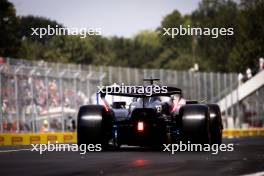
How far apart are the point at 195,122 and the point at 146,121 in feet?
4.17

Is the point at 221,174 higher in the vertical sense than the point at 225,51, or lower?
lower

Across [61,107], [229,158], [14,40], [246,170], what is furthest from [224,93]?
[246,170]

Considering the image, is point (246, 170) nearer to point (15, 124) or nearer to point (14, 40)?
point (15, 124)

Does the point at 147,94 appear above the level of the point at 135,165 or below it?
above

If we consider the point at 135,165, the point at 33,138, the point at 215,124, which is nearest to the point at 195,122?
the point at 215,124

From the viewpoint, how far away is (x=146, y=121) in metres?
21.9

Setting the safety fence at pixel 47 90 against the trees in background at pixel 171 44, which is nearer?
the safety fence at pixel 47 90

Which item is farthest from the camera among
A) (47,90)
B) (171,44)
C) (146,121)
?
(171,44)

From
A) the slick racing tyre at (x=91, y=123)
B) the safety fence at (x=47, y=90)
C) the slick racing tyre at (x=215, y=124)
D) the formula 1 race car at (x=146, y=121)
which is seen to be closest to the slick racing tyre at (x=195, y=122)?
the formula 1 race car at (x=146, y=121)

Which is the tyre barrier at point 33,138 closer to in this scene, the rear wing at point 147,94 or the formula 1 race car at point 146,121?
the formula 1 race car at point 146,121

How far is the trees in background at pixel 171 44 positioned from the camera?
6831cm

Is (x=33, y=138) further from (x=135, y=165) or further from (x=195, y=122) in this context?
(x=135, y=165)

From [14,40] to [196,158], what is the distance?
170ft

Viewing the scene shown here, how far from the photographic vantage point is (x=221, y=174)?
1380 centimetres
